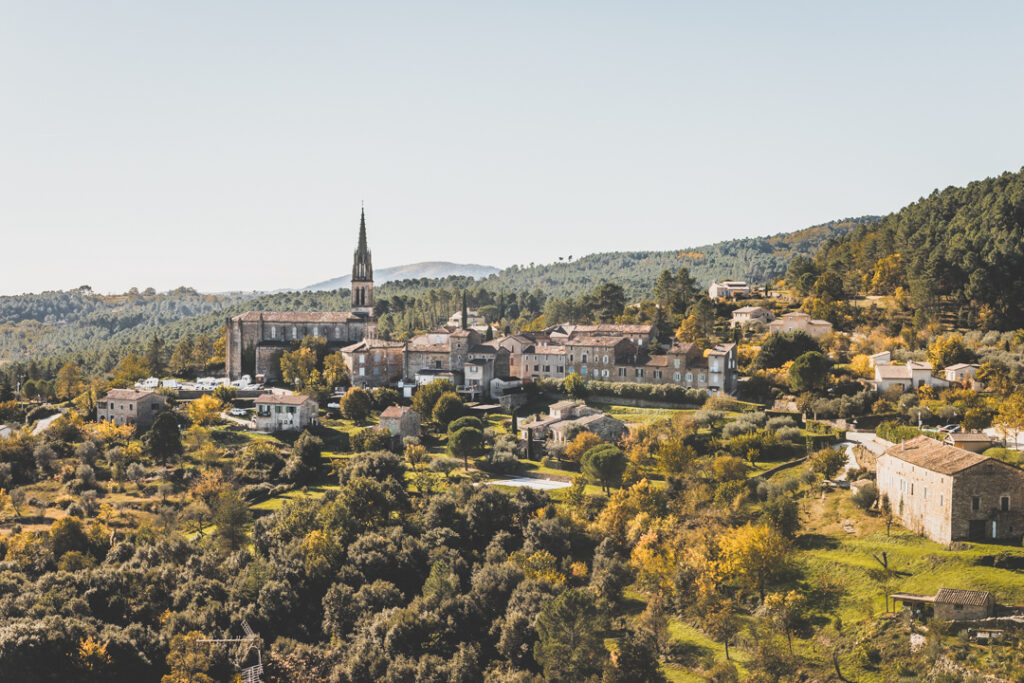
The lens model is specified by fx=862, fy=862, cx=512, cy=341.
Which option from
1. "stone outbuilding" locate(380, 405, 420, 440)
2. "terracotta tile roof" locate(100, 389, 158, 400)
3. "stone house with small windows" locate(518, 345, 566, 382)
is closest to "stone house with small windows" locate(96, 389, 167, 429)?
"terracotta tile roof" locate(100, 389, 158, 400)

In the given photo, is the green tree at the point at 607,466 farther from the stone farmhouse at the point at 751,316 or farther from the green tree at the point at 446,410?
the stone farmhouse at the point at 751,316

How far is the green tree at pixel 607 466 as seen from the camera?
4256cm

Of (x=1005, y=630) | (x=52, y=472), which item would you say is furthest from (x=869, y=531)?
(x=52, y=472)

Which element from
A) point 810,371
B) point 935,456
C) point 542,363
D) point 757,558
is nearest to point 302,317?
point 542,363

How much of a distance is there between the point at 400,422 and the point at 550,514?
17514mm

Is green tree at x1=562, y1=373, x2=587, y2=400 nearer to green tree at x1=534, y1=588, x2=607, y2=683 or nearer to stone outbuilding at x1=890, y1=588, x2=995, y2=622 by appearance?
green tree at x1=534, y1=588, x2=607, y2=683

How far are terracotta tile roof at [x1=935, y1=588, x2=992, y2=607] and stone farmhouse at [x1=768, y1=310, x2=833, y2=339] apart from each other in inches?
1450

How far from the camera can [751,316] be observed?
237 ft

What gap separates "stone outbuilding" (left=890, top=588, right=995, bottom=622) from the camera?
26641 millimetres

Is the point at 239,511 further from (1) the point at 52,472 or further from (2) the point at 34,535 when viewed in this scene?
(1) the point at 52,472

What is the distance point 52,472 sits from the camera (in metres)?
51.1

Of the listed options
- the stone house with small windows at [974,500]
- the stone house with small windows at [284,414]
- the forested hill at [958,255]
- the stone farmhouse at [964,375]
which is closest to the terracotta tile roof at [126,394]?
the stone house with small windows at [284,414]

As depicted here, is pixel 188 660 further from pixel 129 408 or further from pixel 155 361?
pixel 155 361

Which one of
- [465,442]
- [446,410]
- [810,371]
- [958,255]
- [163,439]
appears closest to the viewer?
[465,442]
